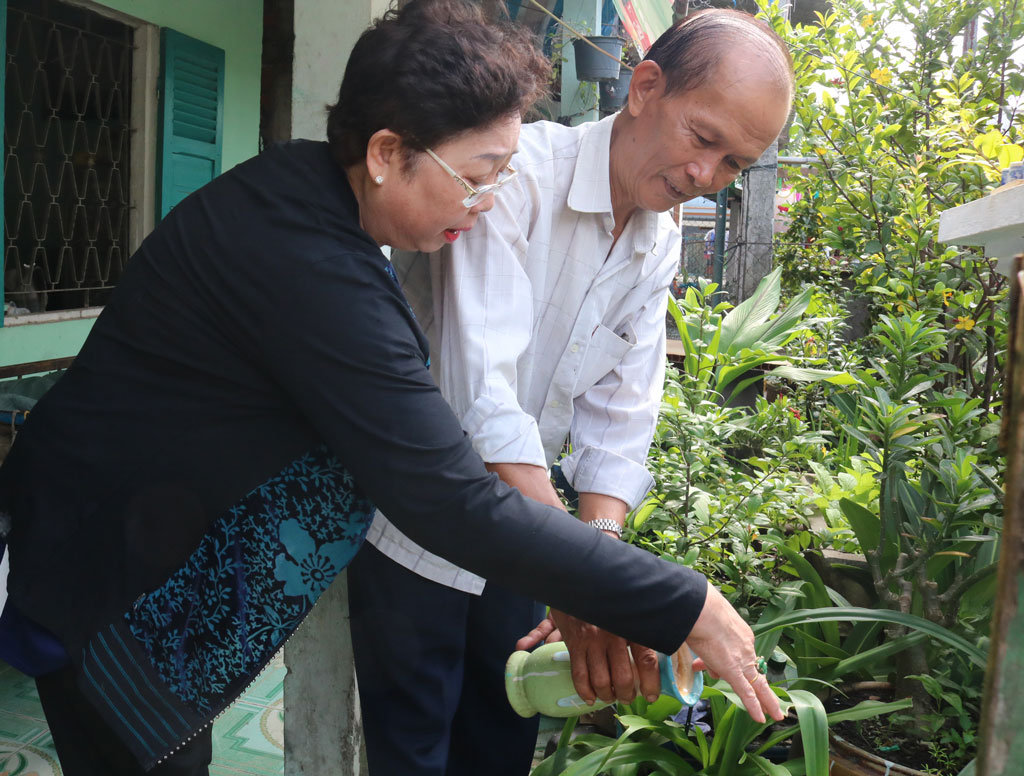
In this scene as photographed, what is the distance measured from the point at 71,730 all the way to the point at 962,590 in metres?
1.92

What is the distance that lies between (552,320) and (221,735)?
6.42 ft

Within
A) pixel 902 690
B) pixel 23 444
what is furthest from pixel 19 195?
pixel 902 690

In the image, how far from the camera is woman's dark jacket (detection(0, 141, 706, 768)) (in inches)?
47.2

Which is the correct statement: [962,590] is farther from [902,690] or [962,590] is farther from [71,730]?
[71,730]

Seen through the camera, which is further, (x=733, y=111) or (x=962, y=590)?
(x=962, y=590)

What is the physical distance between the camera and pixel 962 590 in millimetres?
2227

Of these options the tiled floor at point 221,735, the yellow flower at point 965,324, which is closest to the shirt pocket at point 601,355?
the tiled floor at point 221,735

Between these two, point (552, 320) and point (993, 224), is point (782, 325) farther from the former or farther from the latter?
point (993, 224)

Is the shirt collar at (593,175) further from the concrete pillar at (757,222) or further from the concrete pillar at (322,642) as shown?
the concrete pillar at (757,222)

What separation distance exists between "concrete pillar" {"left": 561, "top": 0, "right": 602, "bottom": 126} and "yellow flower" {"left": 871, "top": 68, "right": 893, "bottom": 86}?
188 cm

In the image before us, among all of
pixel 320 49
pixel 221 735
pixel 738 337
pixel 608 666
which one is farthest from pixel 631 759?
pixel 738 337

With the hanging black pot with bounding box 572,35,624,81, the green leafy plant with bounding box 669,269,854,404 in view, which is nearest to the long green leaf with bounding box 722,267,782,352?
the green leafy plant with bounding box 669,269,854,404

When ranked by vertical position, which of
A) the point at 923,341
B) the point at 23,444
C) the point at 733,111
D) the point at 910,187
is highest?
the point at 910,187

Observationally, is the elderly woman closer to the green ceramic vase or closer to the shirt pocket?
the green ceramic vase
